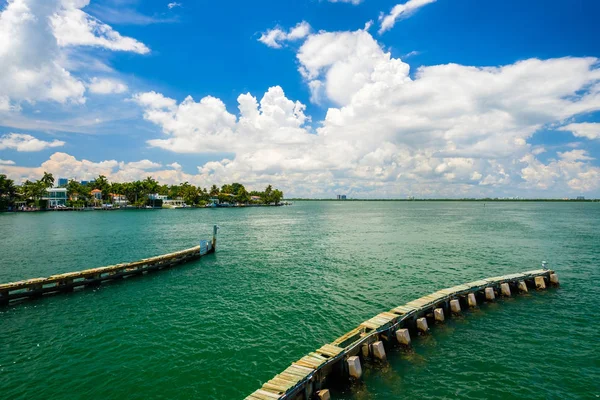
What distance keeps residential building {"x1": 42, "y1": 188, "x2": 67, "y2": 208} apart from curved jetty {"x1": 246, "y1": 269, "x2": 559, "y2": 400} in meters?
216

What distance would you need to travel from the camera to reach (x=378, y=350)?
16641mm

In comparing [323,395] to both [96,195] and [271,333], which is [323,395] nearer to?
[271,333]

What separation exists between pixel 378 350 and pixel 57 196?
726ft

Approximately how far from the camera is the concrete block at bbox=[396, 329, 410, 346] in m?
18.4

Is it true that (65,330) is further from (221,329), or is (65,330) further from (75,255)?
(75,255)

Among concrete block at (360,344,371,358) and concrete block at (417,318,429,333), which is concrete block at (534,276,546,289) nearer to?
concrete block at (417,318,429,333)

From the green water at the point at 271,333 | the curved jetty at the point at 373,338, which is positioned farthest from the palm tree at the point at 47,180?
the curved jetty at the point at 373,338

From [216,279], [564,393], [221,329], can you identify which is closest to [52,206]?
[216,279]

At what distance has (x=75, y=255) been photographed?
146 ft

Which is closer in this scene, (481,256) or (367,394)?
(367,394)

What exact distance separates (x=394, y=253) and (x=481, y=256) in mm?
12032

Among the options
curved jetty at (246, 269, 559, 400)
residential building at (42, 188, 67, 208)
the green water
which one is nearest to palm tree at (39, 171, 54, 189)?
residential building at (42, 188, 67, 208)

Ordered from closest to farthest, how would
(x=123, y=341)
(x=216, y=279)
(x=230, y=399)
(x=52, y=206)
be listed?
(x=230, y=399) → (x=123, y=341) → (x=216, y=279) → (x=52, y=206)

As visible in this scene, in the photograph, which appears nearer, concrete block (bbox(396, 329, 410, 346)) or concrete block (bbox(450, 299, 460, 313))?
concrete block (bbox(396, 329, 410, 346))
